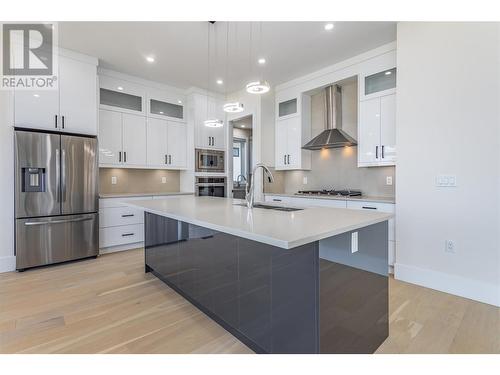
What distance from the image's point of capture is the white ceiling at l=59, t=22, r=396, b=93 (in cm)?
292

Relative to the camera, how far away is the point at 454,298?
7.97 ft

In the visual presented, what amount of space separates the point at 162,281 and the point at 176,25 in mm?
2814

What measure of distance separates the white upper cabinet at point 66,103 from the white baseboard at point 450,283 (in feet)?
14.3

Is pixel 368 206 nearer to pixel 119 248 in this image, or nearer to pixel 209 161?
pixel 209 161

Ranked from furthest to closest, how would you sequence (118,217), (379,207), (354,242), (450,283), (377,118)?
(118,217) → (377,118) → (379,207) → (450,283) → (354,242)

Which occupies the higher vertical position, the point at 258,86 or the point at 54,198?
the point at 258,86

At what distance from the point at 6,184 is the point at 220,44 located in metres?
3.13

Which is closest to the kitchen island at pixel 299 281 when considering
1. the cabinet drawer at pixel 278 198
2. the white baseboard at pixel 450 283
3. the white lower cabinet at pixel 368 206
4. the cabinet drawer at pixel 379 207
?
the white lower cabinet at pixel 368 206

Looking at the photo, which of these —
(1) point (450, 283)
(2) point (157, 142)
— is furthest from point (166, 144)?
(1) point (450, 283)

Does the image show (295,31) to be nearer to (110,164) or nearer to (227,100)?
(227,100)

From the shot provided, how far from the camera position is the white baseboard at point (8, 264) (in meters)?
3.12

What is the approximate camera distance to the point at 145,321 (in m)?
2.07

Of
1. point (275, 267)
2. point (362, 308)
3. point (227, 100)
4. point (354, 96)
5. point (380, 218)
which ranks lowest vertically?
point (362, 308)
